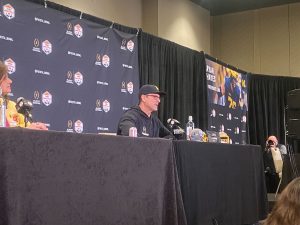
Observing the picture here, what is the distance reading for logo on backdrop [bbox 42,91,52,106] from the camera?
4.26 m

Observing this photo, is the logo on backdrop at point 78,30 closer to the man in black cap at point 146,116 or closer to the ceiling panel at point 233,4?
the man in black cap at point 146,116

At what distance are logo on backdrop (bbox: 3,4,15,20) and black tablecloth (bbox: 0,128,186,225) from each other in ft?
7.23

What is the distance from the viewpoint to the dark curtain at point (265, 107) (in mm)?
8383

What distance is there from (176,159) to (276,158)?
427 cm

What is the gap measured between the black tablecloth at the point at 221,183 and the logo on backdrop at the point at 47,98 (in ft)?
6.02

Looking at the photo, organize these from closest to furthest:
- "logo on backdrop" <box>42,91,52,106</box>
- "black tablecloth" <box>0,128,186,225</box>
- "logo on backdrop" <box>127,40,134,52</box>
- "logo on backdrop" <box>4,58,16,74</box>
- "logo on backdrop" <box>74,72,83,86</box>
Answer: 1. "black tablecloth" <box>0,128,186,225</box>
2. "logo on backdrop" <box>4,58,16,74</box>
3. "logo on backdrop" <box>42,91,52,106</box>
4. "logo on backdrop" <box>74,72,83,86</box>
5. "logo on backdrop" <box>127,40,134,52</box>

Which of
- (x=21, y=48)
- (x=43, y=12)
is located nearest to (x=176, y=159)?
(x=21, y=48)

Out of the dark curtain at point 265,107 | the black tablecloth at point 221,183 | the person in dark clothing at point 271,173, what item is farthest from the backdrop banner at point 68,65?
the dark curtain at point 265,107

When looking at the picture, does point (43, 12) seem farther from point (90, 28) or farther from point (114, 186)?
point (114, 186)

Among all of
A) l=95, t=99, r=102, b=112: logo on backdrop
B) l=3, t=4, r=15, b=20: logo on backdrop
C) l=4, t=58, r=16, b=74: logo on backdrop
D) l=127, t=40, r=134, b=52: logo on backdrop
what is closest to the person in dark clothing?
l=127, t=40, r=134, b=52: logo on backdrop

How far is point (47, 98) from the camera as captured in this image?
4.30 meters

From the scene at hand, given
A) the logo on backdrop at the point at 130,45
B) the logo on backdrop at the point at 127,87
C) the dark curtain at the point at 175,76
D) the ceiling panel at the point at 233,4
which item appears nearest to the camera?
the logo on backdrop at the point at 127,87

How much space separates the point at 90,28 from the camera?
4.85m

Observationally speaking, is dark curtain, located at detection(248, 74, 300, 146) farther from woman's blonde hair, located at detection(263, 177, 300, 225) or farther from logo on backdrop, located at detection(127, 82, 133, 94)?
woman's blonde hair, located at detection(263, 177, 300, 225)
